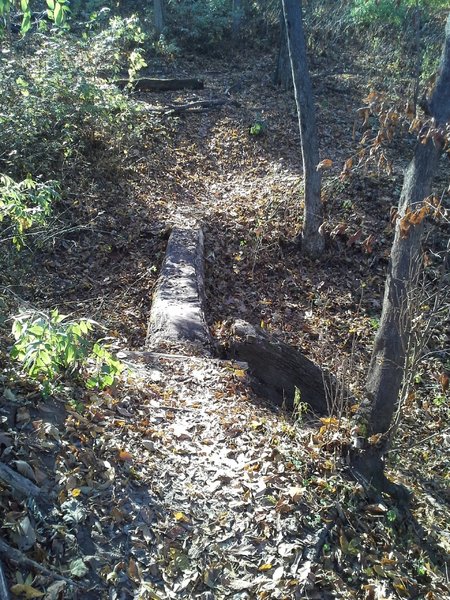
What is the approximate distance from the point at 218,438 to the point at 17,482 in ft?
5.86

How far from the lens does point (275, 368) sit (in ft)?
19.9

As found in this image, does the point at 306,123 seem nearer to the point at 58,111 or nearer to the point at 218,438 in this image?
the point at 58,111

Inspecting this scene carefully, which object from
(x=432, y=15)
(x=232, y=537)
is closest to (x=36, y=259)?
(x=232, y=537)

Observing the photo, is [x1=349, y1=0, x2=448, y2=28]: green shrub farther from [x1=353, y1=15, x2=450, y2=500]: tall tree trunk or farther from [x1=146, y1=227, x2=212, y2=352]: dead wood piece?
[x1=353, y1=15, x2=450, y2=500]: tall tree trunk

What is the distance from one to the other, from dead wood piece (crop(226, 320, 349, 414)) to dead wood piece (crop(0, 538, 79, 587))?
321 cm

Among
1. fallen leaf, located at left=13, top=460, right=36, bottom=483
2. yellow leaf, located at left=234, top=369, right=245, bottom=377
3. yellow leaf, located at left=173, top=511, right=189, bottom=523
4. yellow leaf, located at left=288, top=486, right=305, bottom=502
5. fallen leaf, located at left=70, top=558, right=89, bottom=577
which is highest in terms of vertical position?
fallen leaf, located at left=13, top=460, right=36, bottom=483

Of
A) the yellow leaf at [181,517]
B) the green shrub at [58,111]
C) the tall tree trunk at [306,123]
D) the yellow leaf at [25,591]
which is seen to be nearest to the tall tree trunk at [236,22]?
the green shrub at [58,111]

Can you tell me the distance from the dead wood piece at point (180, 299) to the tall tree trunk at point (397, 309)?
2.09 m

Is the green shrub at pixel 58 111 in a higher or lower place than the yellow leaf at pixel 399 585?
higher

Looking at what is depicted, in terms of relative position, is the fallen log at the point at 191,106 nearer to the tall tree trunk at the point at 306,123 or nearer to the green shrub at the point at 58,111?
the green shrub at the point at 58,111

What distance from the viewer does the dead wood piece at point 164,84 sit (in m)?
14.1

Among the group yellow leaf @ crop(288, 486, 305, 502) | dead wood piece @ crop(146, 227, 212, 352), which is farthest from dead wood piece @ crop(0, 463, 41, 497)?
dead wood piece @ crop(146, 227, 212, 352)

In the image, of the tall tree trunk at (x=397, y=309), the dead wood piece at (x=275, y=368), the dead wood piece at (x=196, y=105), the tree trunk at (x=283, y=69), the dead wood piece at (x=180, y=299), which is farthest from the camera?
the tree trunk at (x=283, y=69)

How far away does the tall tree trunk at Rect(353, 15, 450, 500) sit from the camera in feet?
14.5
